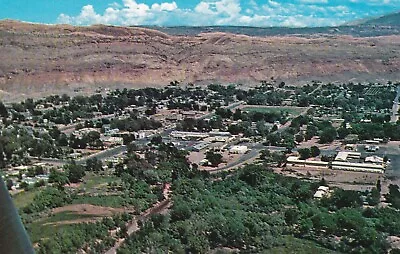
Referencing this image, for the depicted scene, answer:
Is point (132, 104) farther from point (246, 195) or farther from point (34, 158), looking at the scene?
point (246, 195)

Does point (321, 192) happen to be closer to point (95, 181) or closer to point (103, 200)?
point (103, 200)

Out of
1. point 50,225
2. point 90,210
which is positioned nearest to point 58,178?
point 90,210

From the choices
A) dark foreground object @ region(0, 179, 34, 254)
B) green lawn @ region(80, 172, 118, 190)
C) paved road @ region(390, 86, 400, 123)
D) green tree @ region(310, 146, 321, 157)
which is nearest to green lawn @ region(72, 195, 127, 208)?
green lawn @ region(80, 172, 118, 190)

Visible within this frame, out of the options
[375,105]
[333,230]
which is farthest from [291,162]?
[375,105]

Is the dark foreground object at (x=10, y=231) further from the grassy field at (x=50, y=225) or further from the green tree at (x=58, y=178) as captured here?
the green tree at (x=58, y=178)

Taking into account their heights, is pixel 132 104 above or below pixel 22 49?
below

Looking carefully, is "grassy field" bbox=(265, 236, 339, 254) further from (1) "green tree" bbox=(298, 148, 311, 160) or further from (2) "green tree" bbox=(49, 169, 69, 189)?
(1) "green tree" bbox=(298, 148, 311, 160)
